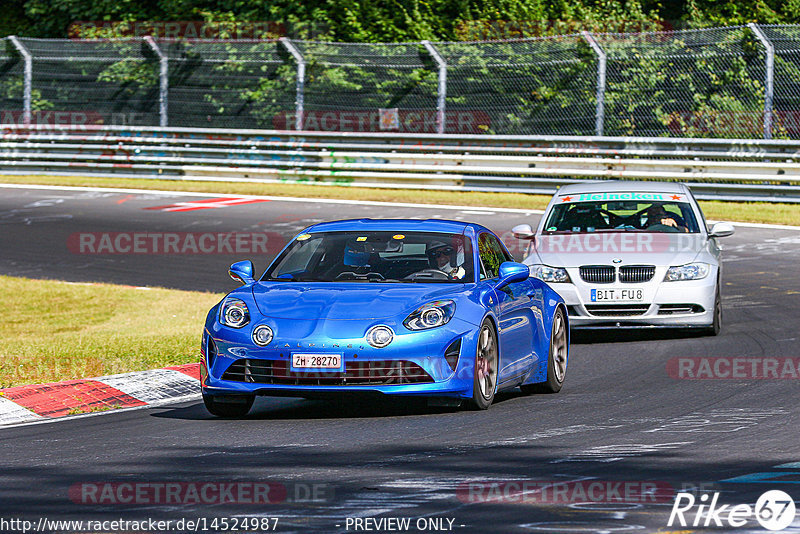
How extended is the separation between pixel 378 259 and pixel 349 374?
139 centimetres

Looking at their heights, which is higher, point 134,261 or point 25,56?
point 25,56

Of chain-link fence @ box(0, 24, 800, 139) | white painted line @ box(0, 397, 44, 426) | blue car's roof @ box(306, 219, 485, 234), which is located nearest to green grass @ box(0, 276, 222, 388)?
white painted line @ box(0, 397, 44, 426)

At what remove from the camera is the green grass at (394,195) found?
78.7ft

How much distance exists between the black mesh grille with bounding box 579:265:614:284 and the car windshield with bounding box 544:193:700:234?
89cm

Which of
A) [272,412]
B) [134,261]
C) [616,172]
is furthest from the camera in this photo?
[616,172]

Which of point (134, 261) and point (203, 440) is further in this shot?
point (134, 261)

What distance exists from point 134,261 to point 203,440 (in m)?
12.1

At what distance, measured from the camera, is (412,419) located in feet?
28.9

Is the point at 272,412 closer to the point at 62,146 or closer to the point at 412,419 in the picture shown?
the point at 412,419

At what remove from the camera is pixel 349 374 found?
8625 mm

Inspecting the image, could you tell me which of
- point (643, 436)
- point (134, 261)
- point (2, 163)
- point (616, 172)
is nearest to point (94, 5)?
point (2, 163)

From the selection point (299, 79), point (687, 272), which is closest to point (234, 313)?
point (687, 272)

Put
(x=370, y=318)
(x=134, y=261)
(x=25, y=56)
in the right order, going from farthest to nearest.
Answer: (x=25, y=56) → (x=134, y=261) → (x=370, y=318)

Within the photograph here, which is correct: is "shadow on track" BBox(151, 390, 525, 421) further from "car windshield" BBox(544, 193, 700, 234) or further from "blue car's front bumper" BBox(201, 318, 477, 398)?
"car windshield" BBox(544, 193, 700, 234)
